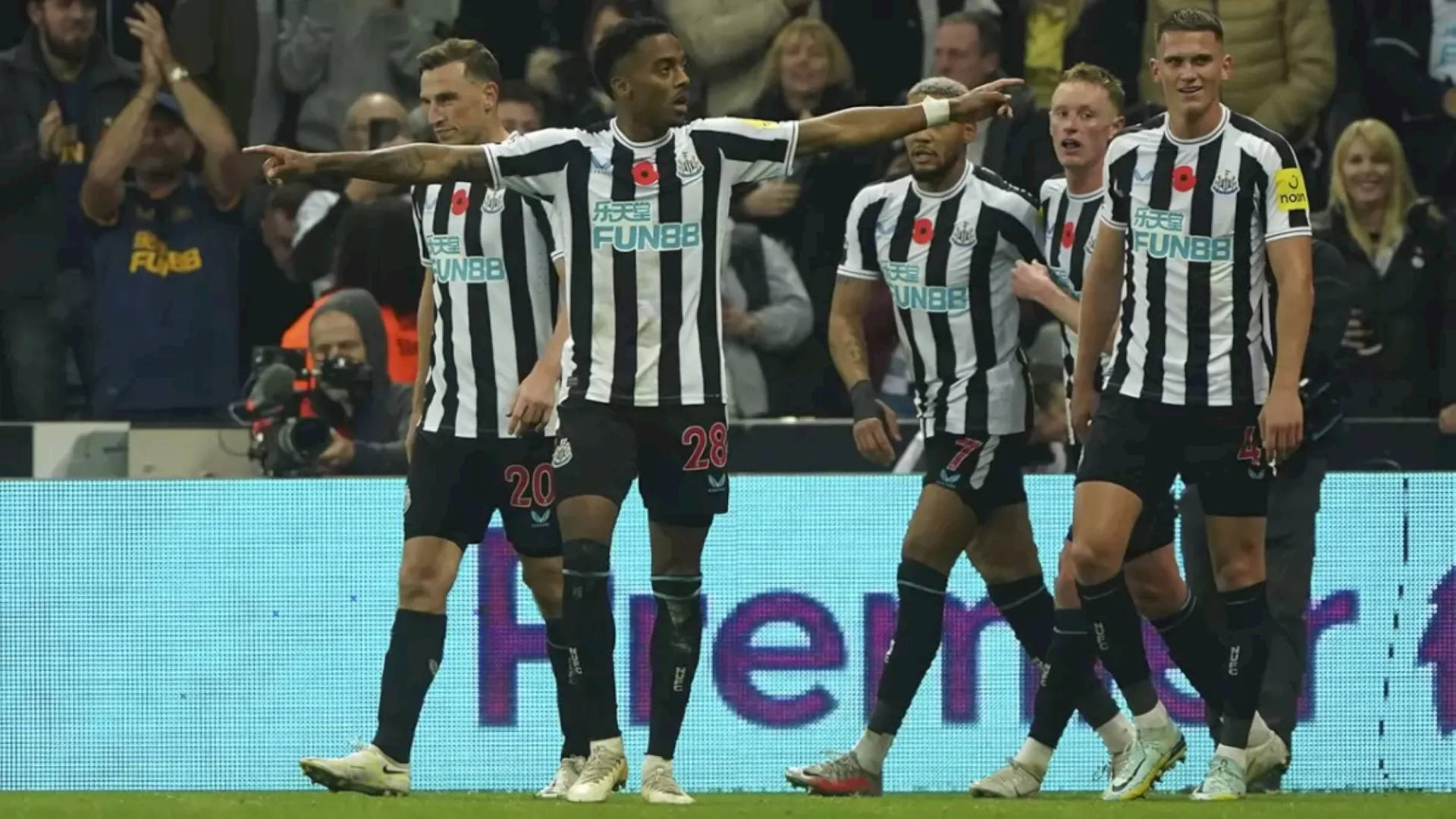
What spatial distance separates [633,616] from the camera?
9.15 metres

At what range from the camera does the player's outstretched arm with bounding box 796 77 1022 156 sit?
7043mm

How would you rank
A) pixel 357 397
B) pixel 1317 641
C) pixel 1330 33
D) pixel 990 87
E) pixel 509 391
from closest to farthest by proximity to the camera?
pixel 990 87
pixel 509 391
pixel 1317 641
pixel 357 397
pixel 1330 33

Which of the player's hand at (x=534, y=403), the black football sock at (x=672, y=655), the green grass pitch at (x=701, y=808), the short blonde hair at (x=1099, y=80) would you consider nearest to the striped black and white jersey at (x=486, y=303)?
the player's hand at (x=534, y=403)

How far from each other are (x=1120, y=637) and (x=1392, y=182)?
382cm

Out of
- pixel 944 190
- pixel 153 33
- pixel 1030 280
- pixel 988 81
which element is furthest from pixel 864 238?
pixel 153 33

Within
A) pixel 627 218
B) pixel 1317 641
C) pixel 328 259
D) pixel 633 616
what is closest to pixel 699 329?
pixel 627 218

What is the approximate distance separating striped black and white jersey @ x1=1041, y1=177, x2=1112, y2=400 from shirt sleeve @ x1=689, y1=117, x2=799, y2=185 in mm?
1319

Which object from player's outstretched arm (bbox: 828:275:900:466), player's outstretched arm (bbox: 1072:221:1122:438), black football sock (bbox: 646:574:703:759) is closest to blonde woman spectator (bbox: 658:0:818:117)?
player's outstretched arm (bbox: 828:275:900:466)

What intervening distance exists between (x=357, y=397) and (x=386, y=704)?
8.78 ft

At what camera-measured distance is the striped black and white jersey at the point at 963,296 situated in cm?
816

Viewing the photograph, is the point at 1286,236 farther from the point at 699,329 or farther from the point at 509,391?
the point at 509,391

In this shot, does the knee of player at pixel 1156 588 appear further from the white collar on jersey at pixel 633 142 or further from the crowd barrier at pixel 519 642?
the white collar on jersey at pixel 633 142

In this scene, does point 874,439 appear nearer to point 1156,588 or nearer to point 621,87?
point 1156,588

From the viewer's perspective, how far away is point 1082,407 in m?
7.75
